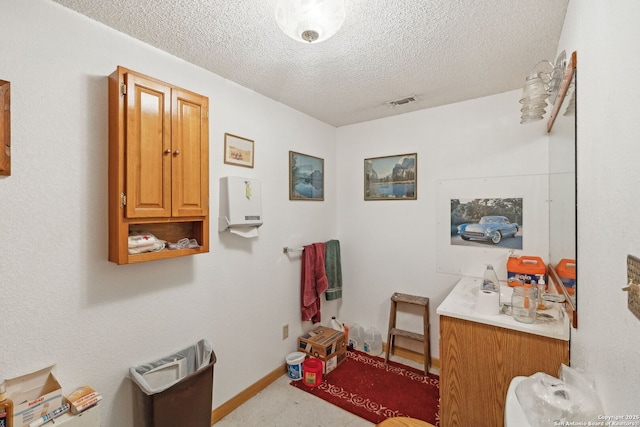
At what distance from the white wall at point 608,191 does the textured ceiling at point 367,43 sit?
0.48m

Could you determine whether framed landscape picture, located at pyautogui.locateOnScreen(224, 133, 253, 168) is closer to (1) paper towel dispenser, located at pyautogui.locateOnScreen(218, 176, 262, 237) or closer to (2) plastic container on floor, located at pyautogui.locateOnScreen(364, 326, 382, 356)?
(1) paper towel dispenser, located at pyautogui.locateOnScreen(218, 176, 262, 237)

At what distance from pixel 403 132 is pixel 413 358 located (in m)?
2.26

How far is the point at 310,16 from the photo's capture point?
113 centimetres

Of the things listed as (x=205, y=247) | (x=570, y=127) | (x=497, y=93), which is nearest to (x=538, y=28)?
(x=570, y=127)

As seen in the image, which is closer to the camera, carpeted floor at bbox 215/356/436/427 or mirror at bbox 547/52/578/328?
mirror at bbox 547/52/578/328

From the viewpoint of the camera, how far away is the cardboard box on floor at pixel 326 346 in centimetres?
257

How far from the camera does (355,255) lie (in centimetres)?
322

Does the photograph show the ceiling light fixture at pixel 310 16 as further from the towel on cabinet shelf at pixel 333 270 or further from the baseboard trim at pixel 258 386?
the baseboard trim at pixel 258 386

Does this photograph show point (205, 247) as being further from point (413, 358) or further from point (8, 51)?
point (413, 358)

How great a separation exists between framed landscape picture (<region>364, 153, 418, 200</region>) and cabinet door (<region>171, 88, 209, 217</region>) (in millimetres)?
1827

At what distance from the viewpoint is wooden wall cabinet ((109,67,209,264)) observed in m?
1.44

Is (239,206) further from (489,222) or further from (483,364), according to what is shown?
(489,222)

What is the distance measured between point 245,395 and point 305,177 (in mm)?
1955

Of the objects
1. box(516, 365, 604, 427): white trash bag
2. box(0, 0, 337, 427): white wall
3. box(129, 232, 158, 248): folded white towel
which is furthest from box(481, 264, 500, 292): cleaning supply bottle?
box(129, 232, 158, 248): folded white towel
